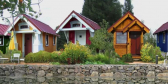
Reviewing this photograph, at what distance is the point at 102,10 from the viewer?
97.5 ft

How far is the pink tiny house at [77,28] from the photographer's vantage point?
16188mm

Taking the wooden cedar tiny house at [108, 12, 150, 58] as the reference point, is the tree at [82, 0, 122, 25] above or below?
above

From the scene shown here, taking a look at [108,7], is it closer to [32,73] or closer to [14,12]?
[32,73]

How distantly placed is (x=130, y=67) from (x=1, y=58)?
9.55m

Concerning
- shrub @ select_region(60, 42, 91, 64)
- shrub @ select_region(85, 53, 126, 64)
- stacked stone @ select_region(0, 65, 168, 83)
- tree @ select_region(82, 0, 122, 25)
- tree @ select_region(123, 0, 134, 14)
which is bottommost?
stacked stone @ select_region(0, 65, 168, 83)

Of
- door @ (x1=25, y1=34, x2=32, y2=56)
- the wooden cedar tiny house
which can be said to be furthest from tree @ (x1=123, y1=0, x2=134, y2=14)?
door @ (x1=25, y1=34, x2=32, y2=56)

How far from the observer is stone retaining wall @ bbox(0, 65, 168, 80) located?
10.4 metres

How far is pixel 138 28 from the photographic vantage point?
45.2 feet

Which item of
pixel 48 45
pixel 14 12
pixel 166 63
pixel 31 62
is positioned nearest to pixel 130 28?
pixel 166 63

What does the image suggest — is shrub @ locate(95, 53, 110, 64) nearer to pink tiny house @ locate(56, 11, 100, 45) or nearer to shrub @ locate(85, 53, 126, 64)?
shrub @ locate(85, 53, 126, 64)

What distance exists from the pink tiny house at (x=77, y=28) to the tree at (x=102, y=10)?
1151 cm

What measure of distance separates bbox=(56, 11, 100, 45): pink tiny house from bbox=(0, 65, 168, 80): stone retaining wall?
247 inches

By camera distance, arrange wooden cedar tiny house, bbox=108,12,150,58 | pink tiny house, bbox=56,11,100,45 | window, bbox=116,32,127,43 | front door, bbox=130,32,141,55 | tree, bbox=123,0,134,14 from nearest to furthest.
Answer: wooden cedar tiny house, bbox=108,12,150,58 < window, bbox=116,32,127,43 < front door, bbox=130,32,141,55 < pink tiny house, bbox=56,11,100,45 < tree, bbox=123,0,134,14

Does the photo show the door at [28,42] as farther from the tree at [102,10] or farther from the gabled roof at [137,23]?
the tree at [102,10]
